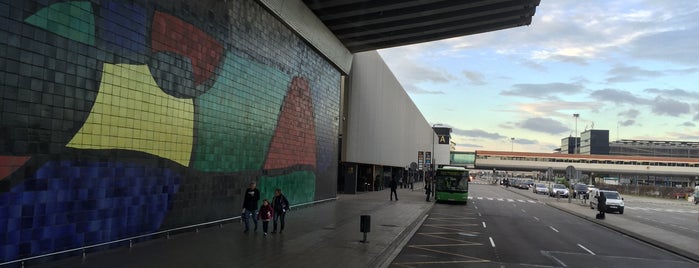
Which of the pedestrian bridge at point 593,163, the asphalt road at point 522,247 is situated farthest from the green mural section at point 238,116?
the pedestrian bridge at point 593,163

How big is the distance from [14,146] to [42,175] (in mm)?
849

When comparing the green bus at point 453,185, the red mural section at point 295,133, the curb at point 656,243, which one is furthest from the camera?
the green bus at point 453,185

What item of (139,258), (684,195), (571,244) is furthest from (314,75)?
(684,195)

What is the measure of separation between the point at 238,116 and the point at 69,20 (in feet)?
25.4

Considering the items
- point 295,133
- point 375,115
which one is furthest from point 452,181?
point 295,133

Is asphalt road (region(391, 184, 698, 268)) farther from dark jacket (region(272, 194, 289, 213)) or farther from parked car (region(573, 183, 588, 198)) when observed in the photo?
parked car (region(573, 183, 588, 198))

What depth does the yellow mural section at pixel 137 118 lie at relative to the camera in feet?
34.7

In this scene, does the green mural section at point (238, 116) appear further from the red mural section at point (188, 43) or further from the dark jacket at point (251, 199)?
the dark jacket at point (251, 199)

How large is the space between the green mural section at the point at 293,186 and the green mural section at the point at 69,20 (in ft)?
32.5

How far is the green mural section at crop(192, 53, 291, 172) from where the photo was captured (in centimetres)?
1505

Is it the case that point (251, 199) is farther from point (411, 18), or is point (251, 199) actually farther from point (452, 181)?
point (452, 181)

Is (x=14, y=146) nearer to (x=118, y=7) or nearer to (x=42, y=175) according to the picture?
(x=42, y=175)

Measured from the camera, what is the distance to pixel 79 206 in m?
10.2

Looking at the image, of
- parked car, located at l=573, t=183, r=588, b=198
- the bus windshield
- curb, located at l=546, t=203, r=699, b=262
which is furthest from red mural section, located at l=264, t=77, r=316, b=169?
parked car, located at l=573, t=183, r=588, b=198
